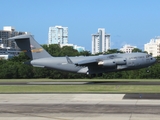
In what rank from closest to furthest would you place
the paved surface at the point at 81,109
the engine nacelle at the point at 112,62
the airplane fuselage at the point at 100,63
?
the paved surface at the point at 81,109 < the engine nacelle at the point at 112,62 < the airplane fuselage at the point at 100,63

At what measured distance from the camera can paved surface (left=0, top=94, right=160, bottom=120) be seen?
63.4ft


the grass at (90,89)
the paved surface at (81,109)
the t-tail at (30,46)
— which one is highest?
the t-tail at (30,46)

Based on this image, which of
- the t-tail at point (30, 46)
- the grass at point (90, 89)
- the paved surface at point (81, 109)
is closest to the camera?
the paved surface at point (81, 109)

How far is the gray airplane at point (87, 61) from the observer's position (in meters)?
50.0

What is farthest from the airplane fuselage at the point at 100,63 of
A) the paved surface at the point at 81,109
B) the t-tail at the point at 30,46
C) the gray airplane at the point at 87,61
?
the paved surface at the point at 81,109

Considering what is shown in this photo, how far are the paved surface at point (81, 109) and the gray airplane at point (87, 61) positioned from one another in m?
22.1

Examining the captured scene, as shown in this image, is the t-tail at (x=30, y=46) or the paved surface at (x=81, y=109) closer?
the paved surface at (x=81, y=109)

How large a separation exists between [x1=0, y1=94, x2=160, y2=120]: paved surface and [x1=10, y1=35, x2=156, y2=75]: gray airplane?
22.1 meters

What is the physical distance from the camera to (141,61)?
50.4 m

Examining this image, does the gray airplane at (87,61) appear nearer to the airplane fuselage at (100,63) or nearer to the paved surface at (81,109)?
the airplane fuselage at (100,63)

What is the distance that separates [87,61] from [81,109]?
2754 centimetres

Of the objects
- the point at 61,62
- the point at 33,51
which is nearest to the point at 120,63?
the point at 61,62

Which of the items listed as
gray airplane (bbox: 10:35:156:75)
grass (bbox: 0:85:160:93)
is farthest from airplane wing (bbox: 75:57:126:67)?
grass (bbox: 0:85:160:93)

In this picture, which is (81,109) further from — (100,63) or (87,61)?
(100,63)
